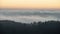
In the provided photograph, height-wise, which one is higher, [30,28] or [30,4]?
[30,4]

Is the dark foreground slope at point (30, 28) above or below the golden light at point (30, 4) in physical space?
below

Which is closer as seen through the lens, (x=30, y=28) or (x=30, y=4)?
(x=30, y=28)

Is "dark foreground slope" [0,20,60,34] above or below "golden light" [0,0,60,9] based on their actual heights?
below

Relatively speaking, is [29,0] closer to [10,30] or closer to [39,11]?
[39,11]

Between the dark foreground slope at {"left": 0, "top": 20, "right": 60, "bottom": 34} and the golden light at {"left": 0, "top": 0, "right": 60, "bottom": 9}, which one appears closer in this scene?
the dark foreground slope at {"left": 0, "top": 20, "right": 60, "bottom": 34}

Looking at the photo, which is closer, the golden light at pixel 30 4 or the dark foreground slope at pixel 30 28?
the dark foreground slope at pixel 30 28

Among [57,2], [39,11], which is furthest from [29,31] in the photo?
[57,2]
